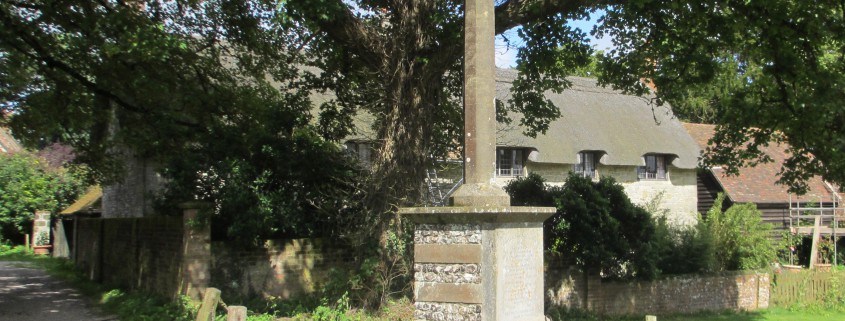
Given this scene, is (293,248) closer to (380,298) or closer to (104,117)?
(380,298)

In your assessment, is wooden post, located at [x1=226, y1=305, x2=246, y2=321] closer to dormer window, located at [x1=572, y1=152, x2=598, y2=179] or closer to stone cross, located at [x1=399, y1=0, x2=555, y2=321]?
stone cross, located at [x1=399, y1=0, x2=555, y2=321]

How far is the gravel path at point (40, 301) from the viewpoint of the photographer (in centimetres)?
1459

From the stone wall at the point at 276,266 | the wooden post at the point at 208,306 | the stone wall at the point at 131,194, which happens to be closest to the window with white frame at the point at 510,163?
the stone wall at the point at 131,194

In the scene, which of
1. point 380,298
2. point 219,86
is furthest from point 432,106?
point 219,86

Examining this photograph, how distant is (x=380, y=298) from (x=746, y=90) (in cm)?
962

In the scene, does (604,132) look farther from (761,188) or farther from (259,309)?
(259,309)

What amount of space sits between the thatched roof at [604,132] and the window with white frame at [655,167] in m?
0.57

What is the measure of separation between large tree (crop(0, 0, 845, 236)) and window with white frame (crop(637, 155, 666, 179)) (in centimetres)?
1716

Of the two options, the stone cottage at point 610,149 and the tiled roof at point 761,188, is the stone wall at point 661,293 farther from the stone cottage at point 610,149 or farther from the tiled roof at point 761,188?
the tiled roof at point 761,188

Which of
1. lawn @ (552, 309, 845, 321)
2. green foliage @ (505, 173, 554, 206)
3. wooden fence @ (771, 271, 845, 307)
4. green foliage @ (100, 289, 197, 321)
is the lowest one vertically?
lawn @ (552, 309, 845, 321)

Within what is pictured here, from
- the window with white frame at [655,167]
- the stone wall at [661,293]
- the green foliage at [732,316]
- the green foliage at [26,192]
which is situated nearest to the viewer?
the green foliage at [732,316]

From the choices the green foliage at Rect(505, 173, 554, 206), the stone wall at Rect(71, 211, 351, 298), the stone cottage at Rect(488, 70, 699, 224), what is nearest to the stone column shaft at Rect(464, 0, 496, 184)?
the stone wall at Rect(71, 211, 351, 298)

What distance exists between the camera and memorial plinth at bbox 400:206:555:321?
705 centimetres

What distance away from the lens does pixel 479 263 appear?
279 inches
